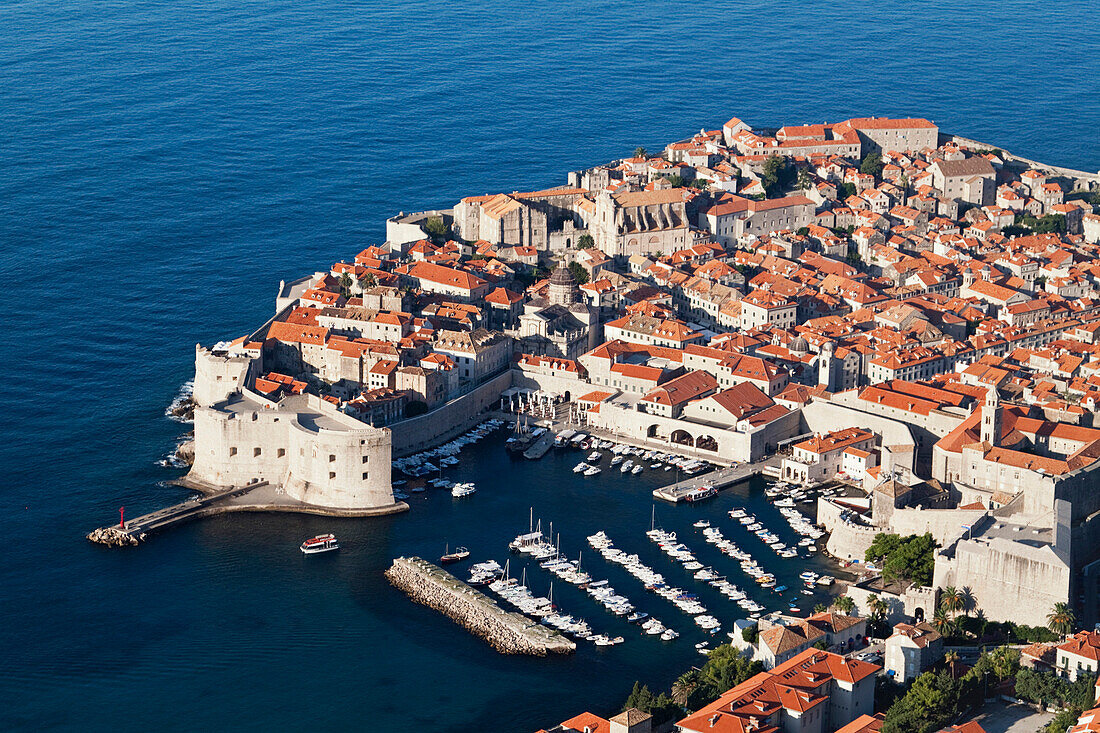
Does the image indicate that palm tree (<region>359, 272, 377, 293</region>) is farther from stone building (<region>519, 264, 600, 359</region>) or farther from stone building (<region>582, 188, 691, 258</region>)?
stone building (<region>582, 188, 691, 258</region>)

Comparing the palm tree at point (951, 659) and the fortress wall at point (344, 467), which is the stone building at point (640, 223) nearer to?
the fortress wall at point (344, 467)

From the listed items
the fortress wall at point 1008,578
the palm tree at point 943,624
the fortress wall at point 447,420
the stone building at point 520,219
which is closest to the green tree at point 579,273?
the stone building at point 520,219

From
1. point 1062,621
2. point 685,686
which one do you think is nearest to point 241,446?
point 685,686

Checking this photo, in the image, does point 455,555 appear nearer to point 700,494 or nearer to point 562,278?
point 700,494

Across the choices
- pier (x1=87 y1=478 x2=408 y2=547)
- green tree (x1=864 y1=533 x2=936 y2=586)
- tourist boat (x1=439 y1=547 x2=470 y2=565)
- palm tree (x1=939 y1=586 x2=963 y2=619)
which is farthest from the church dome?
palm tree (x1=939 y1=586 x2=963 y2=619)

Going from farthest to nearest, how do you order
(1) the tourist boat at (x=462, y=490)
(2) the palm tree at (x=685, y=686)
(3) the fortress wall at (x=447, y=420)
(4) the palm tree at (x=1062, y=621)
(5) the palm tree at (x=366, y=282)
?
(5) the palm tree at (x=366, y=282) → (3) the fortress wall at (x=447, y=420) → (1) the tourist boat at (x=462, y=490) → (4) the palm tree at (x=1062, y=621) → (2) the palm tree at (x=685, y=686)

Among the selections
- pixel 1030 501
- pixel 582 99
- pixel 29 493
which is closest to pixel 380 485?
pixel 29 493

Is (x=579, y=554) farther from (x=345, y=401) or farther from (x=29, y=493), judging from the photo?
(x=29, y=493)
